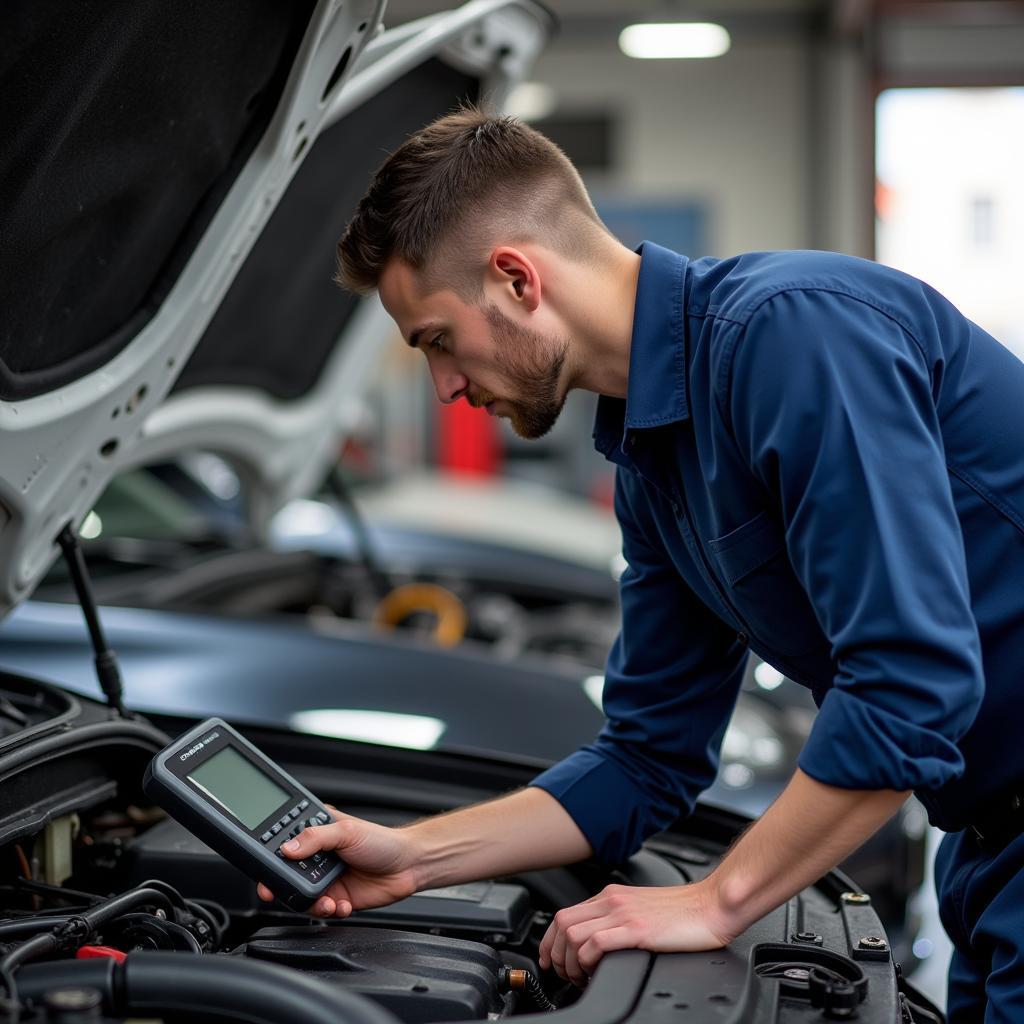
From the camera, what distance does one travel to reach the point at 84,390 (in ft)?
5.63

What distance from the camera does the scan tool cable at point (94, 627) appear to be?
1702 millimetres

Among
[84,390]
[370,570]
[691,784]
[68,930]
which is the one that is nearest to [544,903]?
[691,784]

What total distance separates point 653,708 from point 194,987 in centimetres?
68

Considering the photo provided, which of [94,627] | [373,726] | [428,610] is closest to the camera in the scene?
[94,627]

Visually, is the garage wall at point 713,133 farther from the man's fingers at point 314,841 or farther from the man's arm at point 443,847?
the man's fingers at point 314,841

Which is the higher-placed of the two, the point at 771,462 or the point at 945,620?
the point at 771,462

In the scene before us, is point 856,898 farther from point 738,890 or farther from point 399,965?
point 399,965

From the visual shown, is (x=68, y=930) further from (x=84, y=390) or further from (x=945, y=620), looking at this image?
(x=945, y=620)

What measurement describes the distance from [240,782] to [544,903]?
45 centimetres

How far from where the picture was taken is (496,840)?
5.10 ft

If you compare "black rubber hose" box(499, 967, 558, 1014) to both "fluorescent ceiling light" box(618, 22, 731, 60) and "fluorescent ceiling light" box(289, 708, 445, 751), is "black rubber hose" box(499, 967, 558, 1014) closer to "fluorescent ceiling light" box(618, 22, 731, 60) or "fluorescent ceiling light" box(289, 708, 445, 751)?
"fluorescent ceiling light" box(289, 708, 445, 751)

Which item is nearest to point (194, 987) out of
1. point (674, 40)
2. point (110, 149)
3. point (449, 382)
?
point (449, 382)

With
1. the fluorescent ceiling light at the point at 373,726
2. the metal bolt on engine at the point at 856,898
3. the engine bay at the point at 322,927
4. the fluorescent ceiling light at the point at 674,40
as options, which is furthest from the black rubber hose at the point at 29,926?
the fluorescent ceiling light at the point at 674,40

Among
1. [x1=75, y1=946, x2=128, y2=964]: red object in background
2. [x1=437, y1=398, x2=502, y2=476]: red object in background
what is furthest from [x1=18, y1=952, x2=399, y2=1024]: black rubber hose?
[x1=437, y1=398, x2=502, y2=476]: red object in background
